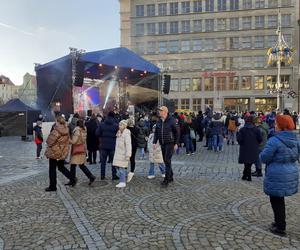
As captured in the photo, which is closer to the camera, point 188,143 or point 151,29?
point 188,143

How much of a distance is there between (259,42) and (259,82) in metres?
7.13

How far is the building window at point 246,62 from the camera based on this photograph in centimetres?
6297

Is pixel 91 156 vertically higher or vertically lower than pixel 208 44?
lower

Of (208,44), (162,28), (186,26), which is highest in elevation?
(186,26)

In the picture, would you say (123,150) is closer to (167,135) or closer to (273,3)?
(167,135)

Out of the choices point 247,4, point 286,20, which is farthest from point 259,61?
point 247,4

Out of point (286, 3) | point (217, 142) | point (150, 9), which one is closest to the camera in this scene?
point (217, 142)

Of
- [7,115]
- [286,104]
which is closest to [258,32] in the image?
[286,104]

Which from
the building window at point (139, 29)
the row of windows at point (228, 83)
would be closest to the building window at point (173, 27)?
the building window at point (139, 29)

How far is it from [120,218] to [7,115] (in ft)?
71.8

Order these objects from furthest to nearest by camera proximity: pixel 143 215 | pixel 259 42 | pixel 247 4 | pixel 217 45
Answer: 1. pixel 217 45
2. pixel 247 4
3. pixel 259 42
4. pixel 143 215

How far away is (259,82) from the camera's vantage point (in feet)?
205

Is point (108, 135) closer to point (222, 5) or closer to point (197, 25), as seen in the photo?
point (197, 25)

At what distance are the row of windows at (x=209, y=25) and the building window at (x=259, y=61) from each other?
18.3 ft
